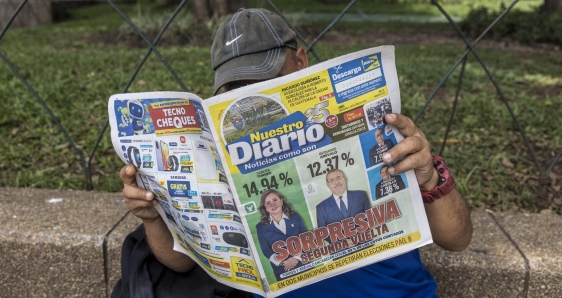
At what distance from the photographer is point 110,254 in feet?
6.55

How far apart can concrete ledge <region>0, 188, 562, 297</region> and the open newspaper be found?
0.62m

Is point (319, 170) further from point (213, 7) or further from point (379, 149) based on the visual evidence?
point (213, 7)

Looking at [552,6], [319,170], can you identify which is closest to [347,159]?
[319,170]

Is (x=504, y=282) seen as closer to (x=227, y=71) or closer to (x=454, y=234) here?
(x=454, y=234)

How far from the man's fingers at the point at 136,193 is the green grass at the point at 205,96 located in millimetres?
1304

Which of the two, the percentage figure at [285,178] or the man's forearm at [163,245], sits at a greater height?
the percentage figure at [285,178]

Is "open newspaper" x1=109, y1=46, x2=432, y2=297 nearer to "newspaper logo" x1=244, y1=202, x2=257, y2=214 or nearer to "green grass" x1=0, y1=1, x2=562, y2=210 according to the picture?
"newspaper logo" x1=244, y1=202, x2=257, y2=214

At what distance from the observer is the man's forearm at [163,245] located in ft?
5.18

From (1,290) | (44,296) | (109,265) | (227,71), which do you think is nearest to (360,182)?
(227,71)

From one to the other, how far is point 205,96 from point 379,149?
2.52m

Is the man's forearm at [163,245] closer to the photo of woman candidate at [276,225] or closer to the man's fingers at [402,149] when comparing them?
the photo of woman candidate at [276,225]

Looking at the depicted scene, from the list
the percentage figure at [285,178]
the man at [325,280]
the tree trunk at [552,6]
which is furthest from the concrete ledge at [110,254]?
the tree trunk at [552,6]

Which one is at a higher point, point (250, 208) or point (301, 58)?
point (301, 58)

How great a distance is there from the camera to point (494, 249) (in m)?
1.88
